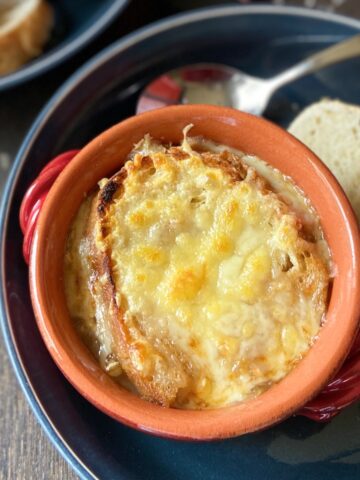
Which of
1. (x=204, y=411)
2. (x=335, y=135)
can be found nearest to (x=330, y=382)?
(x=204, y=411)

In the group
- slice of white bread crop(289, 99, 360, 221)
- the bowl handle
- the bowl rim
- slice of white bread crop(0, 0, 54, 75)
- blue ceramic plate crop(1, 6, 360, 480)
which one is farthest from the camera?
slice of white bread crop(0, 0, 54, 75)

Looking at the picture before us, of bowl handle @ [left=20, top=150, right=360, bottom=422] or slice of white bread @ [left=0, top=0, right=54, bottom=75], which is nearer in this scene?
bowl handle @ [left=20, top=150, right=360, bottom=422]

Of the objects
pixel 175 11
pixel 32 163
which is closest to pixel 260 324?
pixel 32 163

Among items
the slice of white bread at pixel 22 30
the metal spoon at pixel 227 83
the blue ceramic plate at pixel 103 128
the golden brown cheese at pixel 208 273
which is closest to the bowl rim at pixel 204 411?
the golden brown cheese at pixel 208 273

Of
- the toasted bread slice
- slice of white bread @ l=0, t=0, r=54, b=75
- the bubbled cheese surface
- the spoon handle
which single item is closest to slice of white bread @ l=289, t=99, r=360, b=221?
the spoon handle

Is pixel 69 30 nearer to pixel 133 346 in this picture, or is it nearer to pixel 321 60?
pixel 321 60

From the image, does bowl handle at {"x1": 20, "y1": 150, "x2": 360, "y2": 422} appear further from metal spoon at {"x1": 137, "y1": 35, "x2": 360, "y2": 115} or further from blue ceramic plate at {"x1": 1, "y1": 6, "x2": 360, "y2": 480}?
metal spoon at {"x1": 137, "y1": 35, "x2": 360, "y2": 115}
